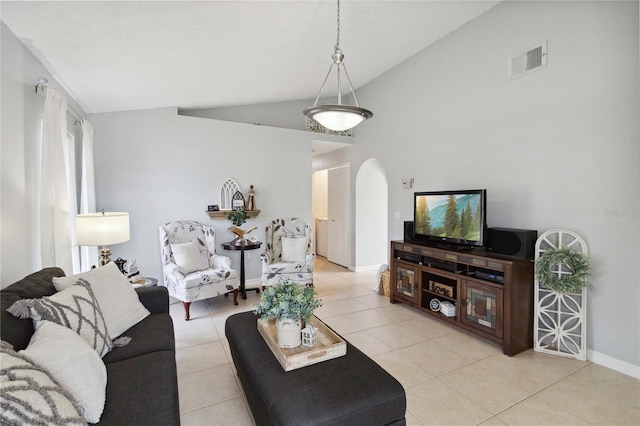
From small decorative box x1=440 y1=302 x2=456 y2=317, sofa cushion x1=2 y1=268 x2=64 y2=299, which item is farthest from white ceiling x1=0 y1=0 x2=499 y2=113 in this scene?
small decorative box x1=440 y1=302 x2=456 y2=317

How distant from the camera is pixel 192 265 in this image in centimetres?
374

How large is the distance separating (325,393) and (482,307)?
6.94 feet

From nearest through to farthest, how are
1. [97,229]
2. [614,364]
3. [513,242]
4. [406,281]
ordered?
[614,364] → [97,229] → [513,242] → [406,281]

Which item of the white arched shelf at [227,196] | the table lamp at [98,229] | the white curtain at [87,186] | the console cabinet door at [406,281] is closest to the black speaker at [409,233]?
the console cabinet door at [406,281]

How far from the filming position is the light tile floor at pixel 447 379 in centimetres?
187

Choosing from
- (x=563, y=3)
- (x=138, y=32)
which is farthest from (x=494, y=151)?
(x=138, y=32)

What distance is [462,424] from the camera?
179cm

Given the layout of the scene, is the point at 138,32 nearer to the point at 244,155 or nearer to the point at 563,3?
the point at 244,155

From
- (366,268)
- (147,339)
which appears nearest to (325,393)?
(147,339)

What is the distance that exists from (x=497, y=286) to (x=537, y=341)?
2.05 feet

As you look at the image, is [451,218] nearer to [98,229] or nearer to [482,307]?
[482,307]

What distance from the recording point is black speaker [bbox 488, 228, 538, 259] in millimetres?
2750

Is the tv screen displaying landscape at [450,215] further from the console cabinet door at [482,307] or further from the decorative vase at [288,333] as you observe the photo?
the decorative vase at [288,333]

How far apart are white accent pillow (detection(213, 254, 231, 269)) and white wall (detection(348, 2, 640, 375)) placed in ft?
9.56
